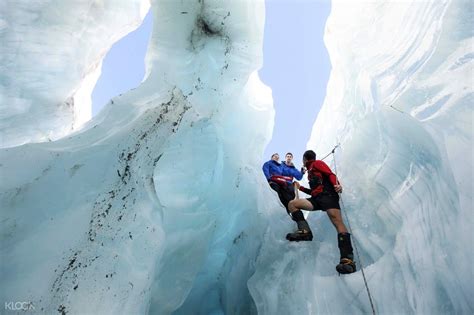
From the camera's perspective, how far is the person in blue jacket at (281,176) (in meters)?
4.58

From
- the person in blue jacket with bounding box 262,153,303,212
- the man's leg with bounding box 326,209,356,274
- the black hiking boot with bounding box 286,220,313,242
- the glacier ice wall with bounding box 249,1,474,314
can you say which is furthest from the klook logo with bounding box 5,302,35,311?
the person in blue jacket with bounding box 262,153,303,212

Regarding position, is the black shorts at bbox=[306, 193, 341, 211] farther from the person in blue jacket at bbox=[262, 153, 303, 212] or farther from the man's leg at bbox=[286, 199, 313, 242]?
the person in blue jacket at bbox=[262, 153, 303, 212]

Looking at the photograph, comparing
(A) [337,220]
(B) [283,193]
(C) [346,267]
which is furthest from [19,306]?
(B) [283,193]

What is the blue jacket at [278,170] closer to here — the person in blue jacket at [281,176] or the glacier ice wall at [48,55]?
the person in blue jacket at [281,176]

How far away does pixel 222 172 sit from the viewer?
485 cm

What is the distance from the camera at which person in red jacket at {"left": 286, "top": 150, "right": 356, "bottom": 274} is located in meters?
3.29

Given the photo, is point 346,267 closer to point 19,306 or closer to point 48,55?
point 19,306

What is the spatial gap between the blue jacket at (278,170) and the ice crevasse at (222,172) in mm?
409

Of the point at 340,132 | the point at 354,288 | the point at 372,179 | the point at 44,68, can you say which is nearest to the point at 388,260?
the point at 354,288

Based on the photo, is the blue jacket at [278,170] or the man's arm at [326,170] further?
the blue jacket at [278,170]

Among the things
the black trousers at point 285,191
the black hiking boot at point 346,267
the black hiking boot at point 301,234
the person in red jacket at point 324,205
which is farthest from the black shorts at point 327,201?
the black trousers at point 285,191

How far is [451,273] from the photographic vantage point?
274 centimetres

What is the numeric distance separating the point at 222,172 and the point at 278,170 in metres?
0.71

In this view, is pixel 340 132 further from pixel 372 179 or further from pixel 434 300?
pixel 434 300
